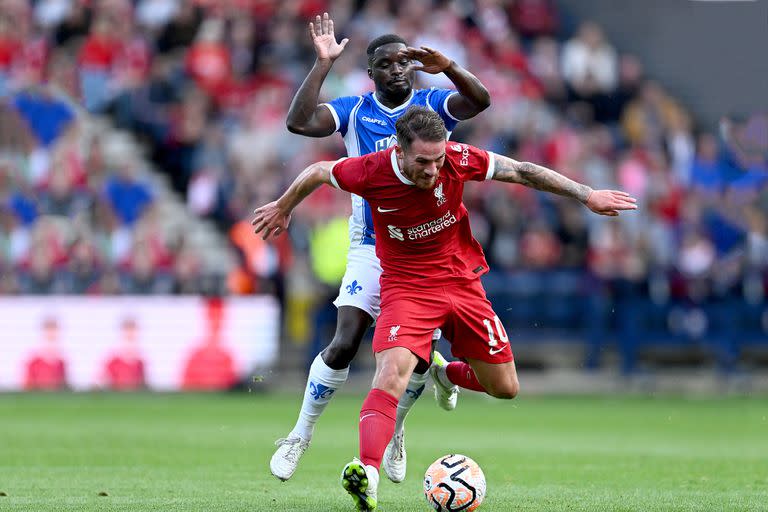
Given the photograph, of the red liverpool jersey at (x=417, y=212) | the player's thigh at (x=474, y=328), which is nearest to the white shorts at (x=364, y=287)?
the red liverpool jersey at (x=417, y=212)

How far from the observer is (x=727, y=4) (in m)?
25.6

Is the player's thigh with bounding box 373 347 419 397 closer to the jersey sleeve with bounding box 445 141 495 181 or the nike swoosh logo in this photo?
the nike swoosh logo

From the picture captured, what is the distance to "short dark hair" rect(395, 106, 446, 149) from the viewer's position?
773 centimetres

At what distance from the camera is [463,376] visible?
952cm

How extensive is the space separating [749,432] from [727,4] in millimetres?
13569

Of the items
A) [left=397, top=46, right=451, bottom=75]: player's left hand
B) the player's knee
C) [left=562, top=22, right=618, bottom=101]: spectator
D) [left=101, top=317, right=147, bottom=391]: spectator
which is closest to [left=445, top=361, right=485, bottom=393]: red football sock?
the player's knee

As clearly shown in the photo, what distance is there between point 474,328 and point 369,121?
166 cm

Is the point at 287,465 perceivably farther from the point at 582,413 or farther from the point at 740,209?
the point at 740,209

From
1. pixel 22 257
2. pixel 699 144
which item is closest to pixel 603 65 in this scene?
pixel 699 144

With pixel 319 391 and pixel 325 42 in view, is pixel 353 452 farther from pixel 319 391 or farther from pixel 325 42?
pixel 325 42

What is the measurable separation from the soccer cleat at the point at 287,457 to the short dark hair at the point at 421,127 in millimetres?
2356

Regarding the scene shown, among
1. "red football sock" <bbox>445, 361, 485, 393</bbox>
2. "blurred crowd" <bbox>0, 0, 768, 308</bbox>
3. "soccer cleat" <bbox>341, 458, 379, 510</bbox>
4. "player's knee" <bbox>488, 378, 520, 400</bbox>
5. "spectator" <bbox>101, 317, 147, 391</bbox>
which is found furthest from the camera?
"blurred crowd" <bbox>0, 0, 768, 308</bbox>

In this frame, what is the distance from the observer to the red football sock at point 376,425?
7559mm

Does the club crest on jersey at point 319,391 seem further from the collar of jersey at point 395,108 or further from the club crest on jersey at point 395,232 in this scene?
the collar of jersey at point 395,108
